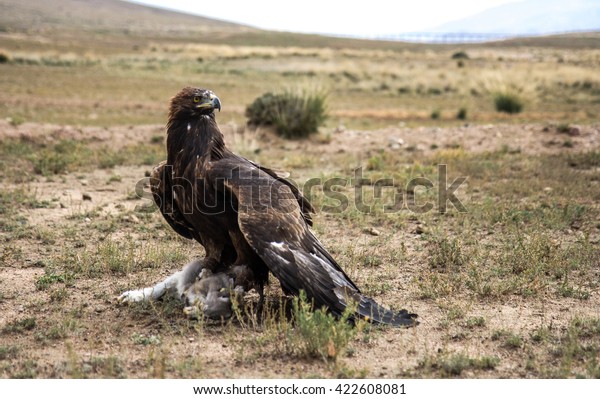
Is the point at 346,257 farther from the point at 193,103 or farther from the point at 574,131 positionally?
the point at 574,131

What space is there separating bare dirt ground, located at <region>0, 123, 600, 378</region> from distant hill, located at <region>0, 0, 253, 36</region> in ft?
337

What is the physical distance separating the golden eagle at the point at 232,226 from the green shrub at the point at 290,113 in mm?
10975

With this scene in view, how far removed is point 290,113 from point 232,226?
11.8m

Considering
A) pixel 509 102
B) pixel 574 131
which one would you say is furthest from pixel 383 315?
pixel 509 102

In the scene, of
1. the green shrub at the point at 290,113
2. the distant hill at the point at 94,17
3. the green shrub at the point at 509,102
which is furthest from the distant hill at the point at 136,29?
the green shrub at the point at 290,113

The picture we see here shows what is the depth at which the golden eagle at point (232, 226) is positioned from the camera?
6.03 m

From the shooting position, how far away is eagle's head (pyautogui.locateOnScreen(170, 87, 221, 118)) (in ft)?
21.9

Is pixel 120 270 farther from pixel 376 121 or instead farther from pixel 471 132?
pixel 376 121

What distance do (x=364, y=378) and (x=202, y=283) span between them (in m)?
2.03

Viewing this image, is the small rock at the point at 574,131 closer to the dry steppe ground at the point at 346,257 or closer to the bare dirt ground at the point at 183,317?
the dry steppe ground at the point at 346,257

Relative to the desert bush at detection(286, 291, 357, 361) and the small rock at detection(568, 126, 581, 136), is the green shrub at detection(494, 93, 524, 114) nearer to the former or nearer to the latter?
the small rock at detection(568, 126, 581, 136)

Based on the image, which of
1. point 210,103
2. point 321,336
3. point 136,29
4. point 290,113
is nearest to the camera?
point 321,336

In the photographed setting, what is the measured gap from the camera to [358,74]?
1822 inches

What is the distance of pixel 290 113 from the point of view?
59.0 feet
